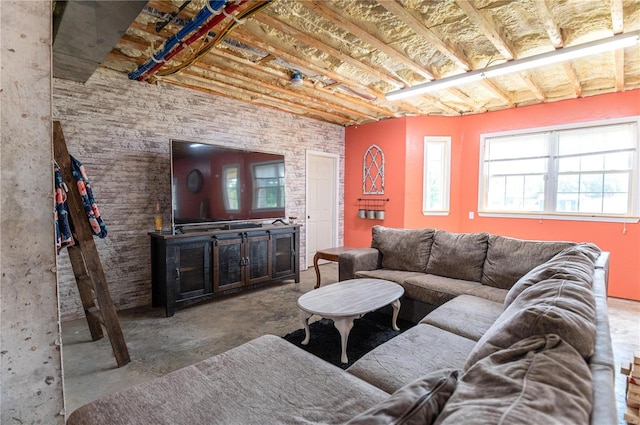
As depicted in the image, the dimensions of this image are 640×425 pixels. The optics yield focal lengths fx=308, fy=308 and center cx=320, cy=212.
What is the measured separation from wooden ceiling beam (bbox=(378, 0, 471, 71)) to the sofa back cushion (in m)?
1.87

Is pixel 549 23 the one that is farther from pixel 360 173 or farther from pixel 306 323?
pixel 360 173

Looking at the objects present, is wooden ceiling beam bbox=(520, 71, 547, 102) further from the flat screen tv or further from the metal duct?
the metal duct

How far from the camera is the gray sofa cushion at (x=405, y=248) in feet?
11.4

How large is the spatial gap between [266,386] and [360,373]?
1.52 feet

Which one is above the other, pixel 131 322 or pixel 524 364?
pixel 524 364

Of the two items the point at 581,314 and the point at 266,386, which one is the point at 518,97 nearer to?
the point at 581,314

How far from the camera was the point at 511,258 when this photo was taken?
2889 millimetres

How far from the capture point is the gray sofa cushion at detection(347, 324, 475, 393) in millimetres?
1425

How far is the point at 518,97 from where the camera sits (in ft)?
14.9

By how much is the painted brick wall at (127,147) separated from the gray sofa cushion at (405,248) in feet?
8.45

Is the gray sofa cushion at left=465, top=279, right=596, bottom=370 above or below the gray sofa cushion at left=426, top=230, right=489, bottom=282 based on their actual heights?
above

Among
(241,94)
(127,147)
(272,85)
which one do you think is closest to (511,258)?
(272,85)

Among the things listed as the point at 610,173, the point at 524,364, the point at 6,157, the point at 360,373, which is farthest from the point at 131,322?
the point at 610,173

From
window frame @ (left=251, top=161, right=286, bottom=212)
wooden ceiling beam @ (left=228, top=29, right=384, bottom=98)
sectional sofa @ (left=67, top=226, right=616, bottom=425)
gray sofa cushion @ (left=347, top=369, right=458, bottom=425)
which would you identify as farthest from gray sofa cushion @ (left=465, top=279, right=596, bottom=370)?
window frame @ (left=251, top=161, right=286, bottom=212)
